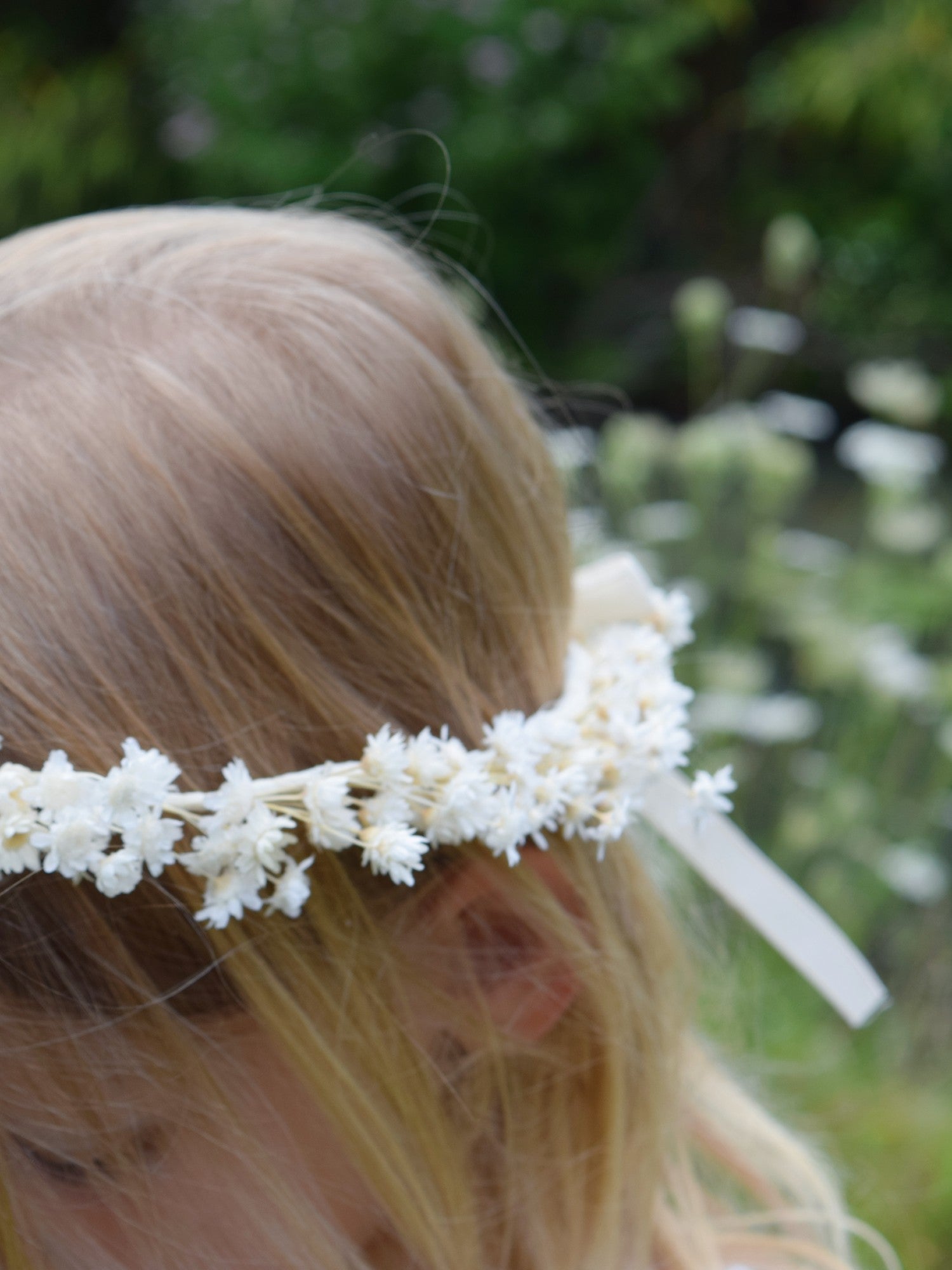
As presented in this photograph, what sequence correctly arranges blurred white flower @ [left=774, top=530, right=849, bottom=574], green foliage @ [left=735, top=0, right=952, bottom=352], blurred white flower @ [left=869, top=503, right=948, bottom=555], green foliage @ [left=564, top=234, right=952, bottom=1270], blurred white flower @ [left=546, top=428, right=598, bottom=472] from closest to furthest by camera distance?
blurred white flower @ [left=546, top=428, right=598, bottom=472], green foliage @ [left=564, top=234, right=952, bottom=1270], blurred white flower @ [left=869, top=503, right=948, bottom=555], blurred white flower @ [left=774, top=530, right=849, bottom=574], green foliage @ [left=735, top=0, right=952, bottom=352]

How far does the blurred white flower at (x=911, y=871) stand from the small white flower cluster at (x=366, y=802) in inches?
59.2

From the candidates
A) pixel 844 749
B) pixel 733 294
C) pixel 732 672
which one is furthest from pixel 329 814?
pixel 733 294

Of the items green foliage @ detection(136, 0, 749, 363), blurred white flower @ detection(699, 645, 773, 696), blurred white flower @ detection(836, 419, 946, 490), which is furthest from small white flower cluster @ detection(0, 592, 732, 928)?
green foliage @ detection(136, 0, 749, 363)

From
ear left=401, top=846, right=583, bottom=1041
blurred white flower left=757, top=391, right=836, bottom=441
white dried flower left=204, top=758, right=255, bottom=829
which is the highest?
white dried flower left=204, top=758, right=255, bottom=829

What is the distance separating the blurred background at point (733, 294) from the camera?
2338mm

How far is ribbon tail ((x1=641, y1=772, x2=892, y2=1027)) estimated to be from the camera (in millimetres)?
1124

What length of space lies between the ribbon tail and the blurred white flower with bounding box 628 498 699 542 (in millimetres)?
1581

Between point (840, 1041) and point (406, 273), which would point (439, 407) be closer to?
point (406, 273)

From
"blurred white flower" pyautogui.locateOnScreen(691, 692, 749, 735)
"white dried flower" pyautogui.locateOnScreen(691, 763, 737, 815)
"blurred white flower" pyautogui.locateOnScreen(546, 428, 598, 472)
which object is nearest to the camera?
"white dried flower" pyautogui.locateOnScreen(691, 763, 737, 815)

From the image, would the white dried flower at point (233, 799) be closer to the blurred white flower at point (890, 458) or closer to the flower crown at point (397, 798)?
the flower crown at point (397, 798)

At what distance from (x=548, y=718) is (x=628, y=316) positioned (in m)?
5.44

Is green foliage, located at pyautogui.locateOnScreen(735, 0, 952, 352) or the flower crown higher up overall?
the flower crown

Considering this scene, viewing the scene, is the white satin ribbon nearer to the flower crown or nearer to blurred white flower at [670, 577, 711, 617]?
the flower crown

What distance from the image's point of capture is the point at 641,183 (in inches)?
227
